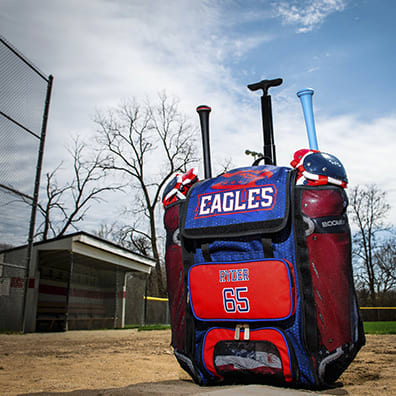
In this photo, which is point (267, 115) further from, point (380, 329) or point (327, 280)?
point (380, 329)

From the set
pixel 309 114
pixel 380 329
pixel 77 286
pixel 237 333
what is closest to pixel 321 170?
pixel 309 114

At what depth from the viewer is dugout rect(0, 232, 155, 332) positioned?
9008 millimetres

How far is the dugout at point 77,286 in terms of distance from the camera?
9.01 metres

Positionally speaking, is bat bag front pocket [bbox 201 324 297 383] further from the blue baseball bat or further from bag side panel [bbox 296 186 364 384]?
the blue baseball bat

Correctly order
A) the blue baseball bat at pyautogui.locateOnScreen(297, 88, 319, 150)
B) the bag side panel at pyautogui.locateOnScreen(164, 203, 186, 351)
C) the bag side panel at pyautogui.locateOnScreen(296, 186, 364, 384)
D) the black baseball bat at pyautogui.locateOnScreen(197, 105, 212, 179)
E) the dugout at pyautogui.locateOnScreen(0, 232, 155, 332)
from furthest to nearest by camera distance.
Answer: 1. the dugout at pyautogui.locateOnScreen(0, 232, 155, 332)
2. the black baseball bat at pyautogui.locateOnScreen(197, 105, 212, 179)
3. the blue baseball bat at pyautogui.locateOnScreen(297, 88, 319, 150)
4. the bag side panel at pyautogui.locateOnScreen(164, 203, 186, 351)
5. the bag side panel at pyautogui.locateOnScreen(296, 186, 364, 384)

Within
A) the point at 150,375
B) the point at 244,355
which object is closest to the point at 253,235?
the point at 244,355

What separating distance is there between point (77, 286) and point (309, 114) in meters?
10.7

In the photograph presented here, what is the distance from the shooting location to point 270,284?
74.6 inches

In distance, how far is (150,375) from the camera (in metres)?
2.74

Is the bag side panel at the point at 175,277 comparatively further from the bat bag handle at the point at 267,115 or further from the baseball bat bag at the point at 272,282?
the bat bag handle at the point at 267,115

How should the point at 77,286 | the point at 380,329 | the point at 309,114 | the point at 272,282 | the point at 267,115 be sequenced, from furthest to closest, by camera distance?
the point at 77,286, the point at 380,329, the point at 267,115, the point at 309,114, the point at 272,282

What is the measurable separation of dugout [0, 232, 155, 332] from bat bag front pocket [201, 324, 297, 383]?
6160 mm

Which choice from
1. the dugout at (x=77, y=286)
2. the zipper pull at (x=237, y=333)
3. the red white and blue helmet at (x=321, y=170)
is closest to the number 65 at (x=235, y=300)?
the zipper pull at (x=237, y=333)

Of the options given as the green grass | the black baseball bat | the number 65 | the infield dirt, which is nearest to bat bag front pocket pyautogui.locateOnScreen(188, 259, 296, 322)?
the number 65
